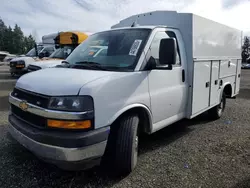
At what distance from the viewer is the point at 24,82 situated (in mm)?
3012

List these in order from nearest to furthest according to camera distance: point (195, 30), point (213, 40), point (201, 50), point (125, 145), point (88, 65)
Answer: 1. point (125, 145)
2. point (88, 65)
3. point (195, 30)
4. point (201, 50)
5. point (213, 40)

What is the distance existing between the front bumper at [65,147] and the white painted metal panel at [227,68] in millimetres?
3864

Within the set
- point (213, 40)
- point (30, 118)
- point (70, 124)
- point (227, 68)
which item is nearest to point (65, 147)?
point (70, 124)

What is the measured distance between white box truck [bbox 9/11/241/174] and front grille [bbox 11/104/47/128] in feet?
0.04

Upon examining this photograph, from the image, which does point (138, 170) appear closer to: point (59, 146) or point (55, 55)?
point (59, 146)

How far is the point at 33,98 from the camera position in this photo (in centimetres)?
269

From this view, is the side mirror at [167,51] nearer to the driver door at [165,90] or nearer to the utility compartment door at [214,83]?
the driver door at [165,90]

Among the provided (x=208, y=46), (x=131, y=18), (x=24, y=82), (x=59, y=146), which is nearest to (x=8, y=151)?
(x=24, y=82)

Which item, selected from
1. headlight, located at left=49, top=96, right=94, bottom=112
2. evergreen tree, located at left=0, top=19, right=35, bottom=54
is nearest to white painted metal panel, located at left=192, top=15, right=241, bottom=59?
headlight, located at left=49, top=96, right=94, bottom=112

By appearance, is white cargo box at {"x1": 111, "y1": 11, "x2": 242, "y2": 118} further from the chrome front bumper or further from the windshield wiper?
the chrome front bumper

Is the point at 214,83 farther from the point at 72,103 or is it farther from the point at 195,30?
the point at 72,103

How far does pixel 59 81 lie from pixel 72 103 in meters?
0.38

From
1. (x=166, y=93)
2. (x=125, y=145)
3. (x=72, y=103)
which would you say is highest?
(x=72, y=103)

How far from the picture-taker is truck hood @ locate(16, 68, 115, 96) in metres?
2.49
